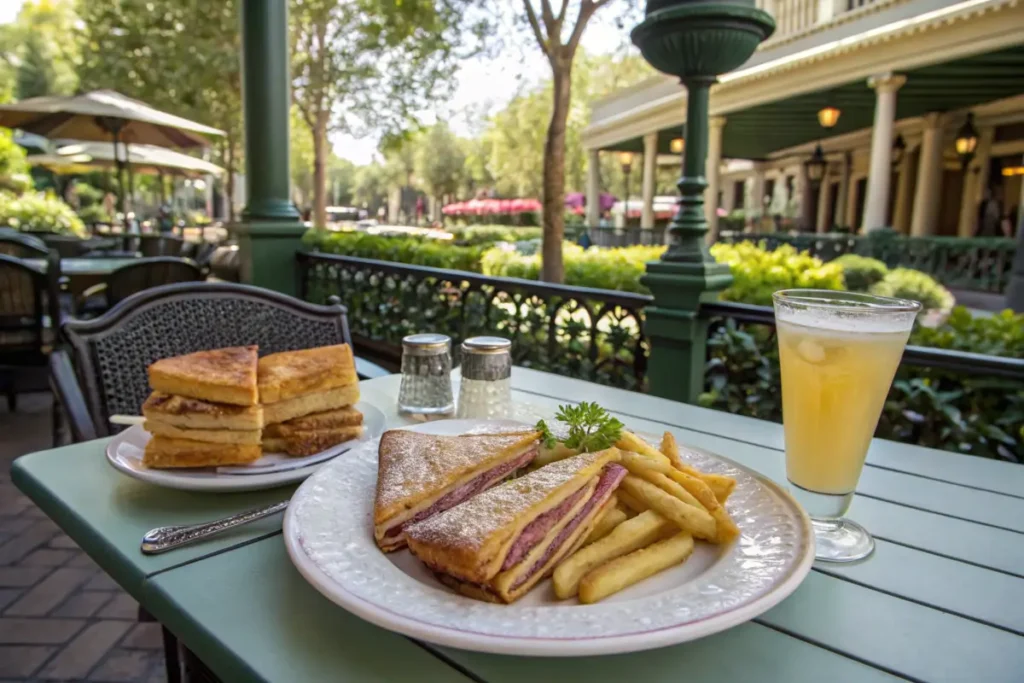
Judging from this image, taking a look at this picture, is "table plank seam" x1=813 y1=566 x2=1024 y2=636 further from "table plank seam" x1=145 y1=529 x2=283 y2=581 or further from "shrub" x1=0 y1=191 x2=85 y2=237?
"shrub" x1=0 y1=191 x2=85 y2=237

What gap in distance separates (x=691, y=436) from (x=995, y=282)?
1385 cm

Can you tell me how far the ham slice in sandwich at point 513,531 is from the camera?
0.71 metres

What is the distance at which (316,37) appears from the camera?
1334cm

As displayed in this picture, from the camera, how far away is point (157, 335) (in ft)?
6.83

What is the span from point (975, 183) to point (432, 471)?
19.2m

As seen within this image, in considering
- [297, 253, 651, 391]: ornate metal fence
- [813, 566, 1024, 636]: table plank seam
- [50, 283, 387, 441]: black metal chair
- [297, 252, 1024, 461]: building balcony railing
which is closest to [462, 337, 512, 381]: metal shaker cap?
[813, 566, 1024, 636]: table plank seam

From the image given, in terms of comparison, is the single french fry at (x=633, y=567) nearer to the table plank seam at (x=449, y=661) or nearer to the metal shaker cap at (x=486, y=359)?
the table plank seam at (x=449, y=661)

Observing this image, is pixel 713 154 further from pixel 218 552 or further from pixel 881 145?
pixel 218 552

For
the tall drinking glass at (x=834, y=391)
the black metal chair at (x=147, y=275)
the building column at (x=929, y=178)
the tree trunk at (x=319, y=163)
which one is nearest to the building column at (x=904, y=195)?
the building column at (x=929, y=178)

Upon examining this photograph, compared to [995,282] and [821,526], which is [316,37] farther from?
[821,526]

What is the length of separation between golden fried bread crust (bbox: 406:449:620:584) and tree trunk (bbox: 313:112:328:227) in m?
14.7

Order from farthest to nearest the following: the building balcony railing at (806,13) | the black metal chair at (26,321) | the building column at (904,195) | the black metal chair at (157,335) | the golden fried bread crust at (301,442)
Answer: the building column at (904,195) < the building balcony railing at (806,13) < the black metal chair at (26,321) < the black metal chair at (157,335) < the golden fried bread crust at (301,442)

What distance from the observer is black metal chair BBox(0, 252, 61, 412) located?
3924 mm

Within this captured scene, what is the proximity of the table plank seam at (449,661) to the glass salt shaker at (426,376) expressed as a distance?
0.76 m
